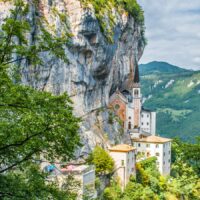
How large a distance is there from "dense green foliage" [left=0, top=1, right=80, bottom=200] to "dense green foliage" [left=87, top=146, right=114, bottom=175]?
109ft

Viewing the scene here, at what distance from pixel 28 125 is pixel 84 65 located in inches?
1498

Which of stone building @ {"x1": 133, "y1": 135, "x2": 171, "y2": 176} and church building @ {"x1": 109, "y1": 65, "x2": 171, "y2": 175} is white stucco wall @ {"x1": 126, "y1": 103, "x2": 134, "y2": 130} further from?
stone building @ {"x1": 133, "y1": 135, "x2": 171, "y2": 176}

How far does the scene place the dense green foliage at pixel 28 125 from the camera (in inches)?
510

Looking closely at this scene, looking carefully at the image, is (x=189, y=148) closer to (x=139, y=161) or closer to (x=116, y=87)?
(x=139, y=161)

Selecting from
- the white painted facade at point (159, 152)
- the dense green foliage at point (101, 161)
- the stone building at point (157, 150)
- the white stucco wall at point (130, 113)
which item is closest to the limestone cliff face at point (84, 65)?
the dense green foliage at point (101, 161)

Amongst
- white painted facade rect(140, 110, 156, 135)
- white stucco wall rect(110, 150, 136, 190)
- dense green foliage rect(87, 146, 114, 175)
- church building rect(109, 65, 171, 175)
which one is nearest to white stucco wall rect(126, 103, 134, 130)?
church building rect(109, 65, 171, 175)

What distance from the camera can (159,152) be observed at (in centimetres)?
6372

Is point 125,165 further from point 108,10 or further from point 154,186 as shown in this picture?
point 108,10

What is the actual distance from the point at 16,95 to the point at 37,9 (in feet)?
107

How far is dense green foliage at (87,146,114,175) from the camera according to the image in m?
47.6

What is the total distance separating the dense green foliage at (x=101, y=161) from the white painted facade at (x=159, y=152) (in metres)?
15.6

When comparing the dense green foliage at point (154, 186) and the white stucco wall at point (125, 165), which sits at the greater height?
the white stucco wall at point (125, 165)

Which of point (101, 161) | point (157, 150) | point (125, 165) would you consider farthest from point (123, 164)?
point (157, 150)

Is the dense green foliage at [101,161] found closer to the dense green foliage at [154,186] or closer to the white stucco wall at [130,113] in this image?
the dense green foliage at [154,186]
